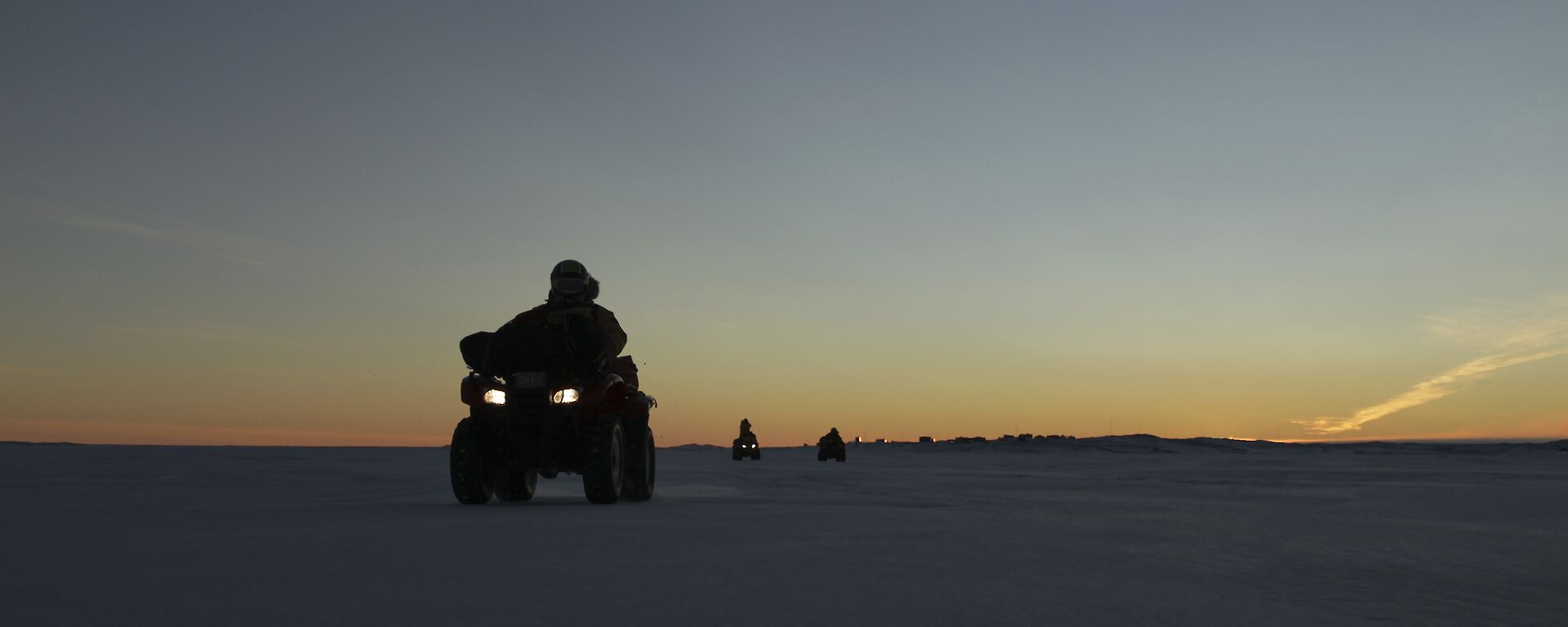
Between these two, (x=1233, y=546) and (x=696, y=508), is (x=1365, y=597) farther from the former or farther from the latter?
(x=696, y=508)

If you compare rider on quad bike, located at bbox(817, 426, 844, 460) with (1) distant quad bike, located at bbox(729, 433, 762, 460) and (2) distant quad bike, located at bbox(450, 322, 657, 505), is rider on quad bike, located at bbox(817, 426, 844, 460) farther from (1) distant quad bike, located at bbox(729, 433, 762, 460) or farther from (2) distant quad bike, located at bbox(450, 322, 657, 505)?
(2) distant quad bike, located at bbox(450, 322, 657, 505)

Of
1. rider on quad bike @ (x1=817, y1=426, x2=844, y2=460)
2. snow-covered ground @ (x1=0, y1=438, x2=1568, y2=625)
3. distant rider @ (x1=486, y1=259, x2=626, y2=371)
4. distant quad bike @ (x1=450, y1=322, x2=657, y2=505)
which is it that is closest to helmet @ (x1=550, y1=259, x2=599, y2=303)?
distant rider @ (x1=486, y1=259, x2=626, y2=371)

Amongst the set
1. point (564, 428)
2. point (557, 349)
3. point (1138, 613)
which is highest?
point (557, 349)

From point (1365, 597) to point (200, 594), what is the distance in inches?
174

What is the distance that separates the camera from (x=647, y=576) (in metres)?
4.86

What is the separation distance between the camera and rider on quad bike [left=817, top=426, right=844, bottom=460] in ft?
141

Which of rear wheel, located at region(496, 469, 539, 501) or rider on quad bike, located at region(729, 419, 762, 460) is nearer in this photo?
rear wheel, located at region(496, 469, 539, 501)

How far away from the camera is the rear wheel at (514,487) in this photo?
11.0 m

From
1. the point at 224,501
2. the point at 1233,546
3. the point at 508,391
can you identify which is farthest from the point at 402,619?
the point at 224,501

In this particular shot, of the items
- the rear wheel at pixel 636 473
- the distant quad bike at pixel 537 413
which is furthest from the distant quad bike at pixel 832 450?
the distant quad bike at pixel 537 413

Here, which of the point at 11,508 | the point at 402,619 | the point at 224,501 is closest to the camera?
the point at 402,619

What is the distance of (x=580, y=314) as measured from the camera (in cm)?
1077

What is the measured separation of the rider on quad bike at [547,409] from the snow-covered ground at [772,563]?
442 millimetres

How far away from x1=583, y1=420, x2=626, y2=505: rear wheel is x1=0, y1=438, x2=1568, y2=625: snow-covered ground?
0.93ft
